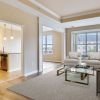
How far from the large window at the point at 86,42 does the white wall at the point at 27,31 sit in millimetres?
4186

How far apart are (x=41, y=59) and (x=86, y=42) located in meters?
4.29

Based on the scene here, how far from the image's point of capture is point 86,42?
8289 mm

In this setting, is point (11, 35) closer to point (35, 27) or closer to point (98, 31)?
point (35, 27)

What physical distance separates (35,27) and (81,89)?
3.46 meters

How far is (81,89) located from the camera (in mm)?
3186

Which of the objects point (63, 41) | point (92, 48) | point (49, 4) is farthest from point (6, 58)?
point (92, 48)

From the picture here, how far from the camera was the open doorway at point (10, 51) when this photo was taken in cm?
549

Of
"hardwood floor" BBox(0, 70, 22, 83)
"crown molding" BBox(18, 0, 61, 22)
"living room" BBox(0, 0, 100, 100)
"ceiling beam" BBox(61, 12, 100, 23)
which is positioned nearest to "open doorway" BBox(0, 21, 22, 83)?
"hardwood floor" BBox(0, 70, 22, 83)

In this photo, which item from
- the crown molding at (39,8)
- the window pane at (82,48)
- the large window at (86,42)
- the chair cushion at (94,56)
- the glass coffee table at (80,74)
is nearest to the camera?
the glass coffee table at (80,74)

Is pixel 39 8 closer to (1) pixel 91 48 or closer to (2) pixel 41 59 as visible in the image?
(2) pixel 41 59

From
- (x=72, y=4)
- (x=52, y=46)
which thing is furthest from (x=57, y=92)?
(x=52, y=46)

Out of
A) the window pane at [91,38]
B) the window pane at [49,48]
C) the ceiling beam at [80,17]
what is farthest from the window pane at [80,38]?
the window pane at [49,48]

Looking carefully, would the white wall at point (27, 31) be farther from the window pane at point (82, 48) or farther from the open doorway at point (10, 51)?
the window pane at point (82, 48)

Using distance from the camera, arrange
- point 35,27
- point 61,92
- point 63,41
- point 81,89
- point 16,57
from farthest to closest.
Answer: point 63,41 < point 16,57 < point 35,27 < point 81,89 < point 61,92
